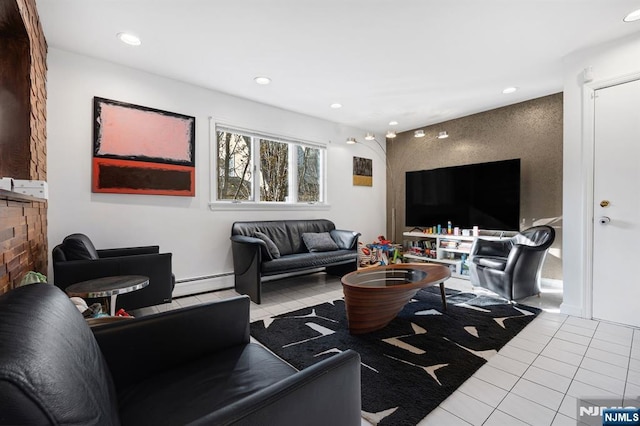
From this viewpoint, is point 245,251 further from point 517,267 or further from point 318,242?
point 517,267

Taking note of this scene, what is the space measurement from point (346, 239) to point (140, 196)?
8.87 ft

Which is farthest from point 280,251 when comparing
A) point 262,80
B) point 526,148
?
point 526,148

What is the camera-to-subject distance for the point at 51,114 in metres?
2.80

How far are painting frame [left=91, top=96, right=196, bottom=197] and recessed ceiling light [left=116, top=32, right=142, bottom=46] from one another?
2.23 feet

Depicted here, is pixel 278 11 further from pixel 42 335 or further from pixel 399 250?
pixel 399 250

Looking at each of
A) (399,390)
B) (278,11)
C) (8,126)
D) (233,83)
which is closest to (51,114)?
(8,126)

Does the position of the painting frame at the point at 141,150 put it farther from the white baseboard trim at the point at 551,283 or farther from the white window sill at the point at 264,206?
the white baseboard trim at the point at 551,283

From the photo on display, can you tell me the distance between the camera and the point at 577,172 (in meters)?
2.84

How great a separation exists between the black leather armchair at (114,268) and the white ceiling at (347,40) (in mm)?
1867

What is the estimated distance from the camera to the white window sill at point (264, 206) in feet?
12.7

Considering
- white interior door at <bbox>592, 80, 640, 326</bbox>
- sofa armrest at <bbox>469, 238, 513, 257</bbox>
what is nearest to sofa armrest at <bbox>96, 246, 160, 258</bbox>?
sofa armrest at <bbox>469, 238, 513, 257</bbox>

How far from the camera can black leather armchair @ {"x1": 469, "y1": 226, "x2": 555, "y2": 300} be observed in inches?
125

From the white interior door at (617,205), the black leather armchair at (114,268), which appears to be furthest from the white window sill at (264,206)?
the white interior door at (617,205)

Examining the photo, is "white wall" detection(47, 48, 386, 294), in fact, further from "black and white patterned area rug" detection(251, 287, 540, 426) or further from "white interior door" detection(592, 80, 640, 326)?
"white interior door" detection(592, 80, 640, 326)
